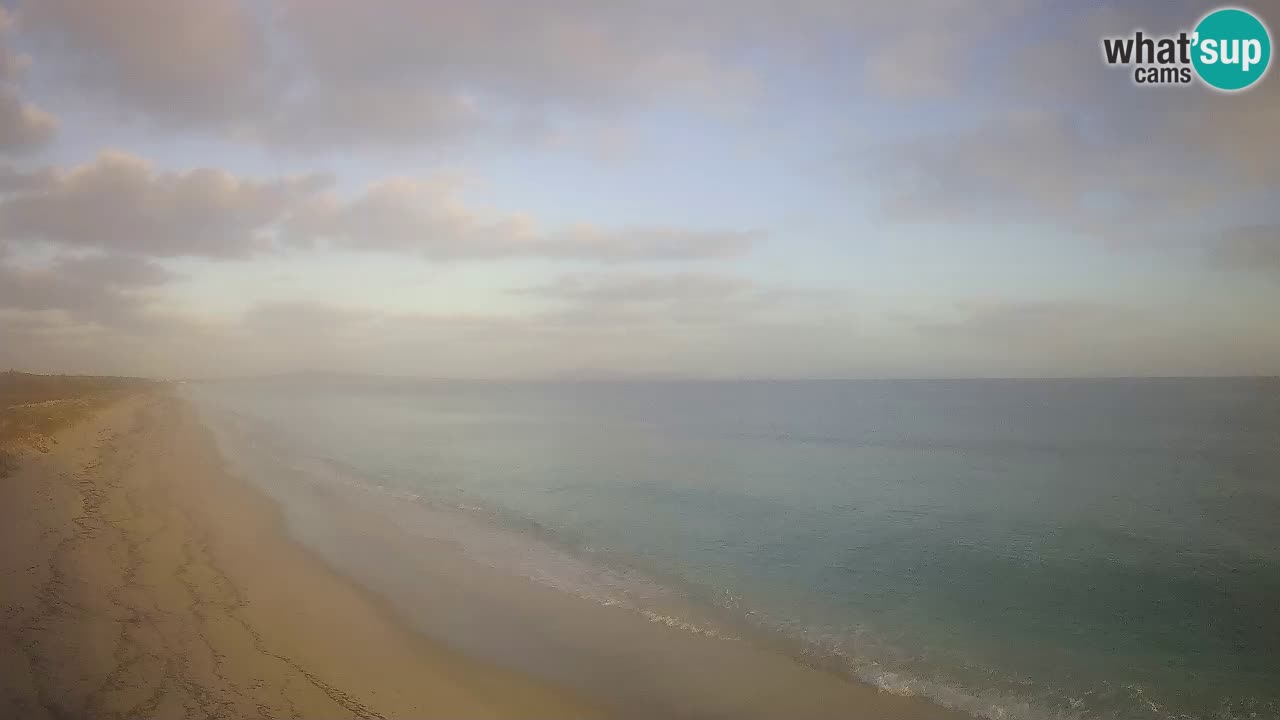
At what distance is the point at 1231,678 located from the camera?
40.1ft

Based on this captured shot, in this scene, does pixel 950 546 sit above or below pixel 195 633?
below

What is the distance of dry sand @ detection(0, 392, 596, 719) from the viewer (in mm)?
9109

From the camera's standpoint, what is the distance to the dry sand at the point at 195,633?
911cm

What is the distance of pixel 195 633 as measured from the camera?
444 inches

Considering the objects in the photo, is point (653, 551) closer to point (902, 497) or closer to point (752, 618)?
point (752, 618)

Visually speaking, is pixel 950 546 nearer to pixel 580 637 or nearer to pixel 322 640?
pixel 580 637

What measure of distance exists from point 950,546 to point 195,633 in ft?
79.4

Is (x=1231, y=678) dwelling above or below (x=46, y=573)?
below

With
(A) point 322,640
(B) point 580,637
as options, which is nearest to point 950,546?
(B) point 580,637

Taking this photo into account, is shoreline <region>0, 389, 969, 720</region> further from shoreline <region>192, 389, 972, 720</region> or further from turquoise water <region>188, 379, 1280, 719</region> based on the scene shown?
turquoise water <region>188, 379, 1280, 719</region>

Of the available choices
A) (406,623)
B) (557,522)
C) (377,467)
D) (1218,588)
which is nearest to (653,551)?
(557,522)

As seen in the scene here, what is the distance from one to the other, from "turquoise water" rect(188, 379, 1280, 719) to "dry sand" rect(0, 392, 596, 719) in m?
6.24

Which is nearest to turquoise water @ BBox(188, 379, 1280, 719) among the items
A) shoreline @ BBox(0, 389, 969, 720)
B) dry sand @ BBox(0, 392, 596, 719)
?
shoreline @ BBox(0, 389, 969, 720)

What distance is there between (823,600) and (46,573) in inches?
791
